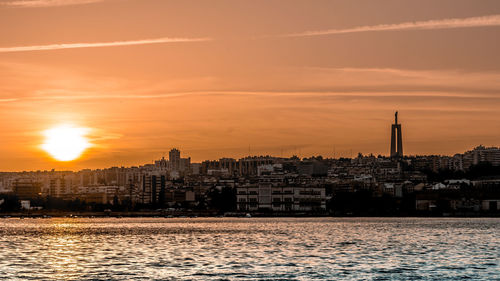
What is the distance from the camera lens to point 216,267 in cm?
4494

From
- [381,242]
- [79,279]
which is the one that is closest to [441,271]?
[79,279]

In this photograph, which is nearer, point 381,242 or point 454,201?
point 381,242

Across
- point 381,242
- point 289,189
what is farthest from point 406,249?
point 289,189

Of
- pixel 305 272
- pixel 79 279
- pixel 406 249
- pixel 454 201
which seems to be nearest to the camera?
pixel 79 279

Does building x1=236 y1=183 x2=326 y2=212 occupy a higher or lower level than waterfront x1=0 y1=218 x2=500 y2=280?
higher

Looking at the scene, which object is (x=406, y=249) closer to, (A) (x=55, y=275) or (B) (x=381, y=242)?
(B) (x=381, y=242)

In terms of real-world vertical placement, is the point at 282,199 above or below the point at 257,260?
above

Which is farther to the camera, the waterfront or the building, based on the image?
the building

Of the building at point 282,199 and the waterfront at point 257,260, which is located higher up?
the building at point 282,199

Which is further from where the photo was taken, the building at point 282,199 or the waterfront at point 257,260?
the building at point 282,199

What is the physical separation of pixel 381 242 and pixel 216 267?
25.6 meters

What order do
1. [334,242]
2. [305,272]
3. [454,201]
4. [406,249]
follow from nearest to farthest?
[305,272]
[406,249]
[334,242]
[454,201]

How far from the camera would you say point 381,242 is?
68.0 m

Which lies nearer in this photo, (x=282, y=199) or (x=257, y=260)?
(x=257, y=260)
